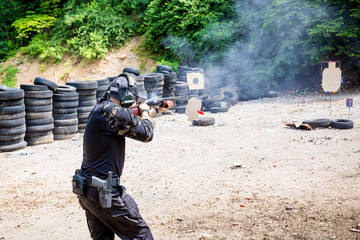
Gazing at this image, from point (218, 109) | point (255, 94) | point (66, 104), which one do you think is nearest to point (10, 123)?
point (66, 104)

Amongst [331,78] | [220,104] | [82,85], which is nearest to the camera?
[82,85]

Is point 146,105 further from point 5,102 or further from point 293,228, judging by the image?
point 5,102

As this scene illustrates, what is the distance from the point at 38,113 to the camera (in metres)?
8.58

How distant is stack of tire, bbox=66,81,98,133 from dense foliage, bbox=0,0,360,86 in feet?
25.7

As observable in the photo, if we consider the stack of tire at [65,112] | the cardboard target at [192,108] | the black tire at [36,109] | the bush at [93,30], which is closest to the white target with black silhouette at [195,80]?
the cardboard target at [192,108]

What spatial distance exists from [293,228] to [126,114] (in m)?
2.46

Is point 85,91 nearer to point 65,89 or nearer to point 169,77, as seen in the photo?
point 65,89

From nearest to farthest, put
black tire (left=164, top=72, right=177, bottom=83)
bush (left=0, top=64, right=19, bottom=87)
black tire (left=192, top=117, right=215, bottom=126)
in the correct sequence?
black tire (left=192, top=117, right=215, bottom=126) < black tire (left=164, top=72, right=177, bottom=83) < bush (left=0, top=64, right=19, bottom=87)

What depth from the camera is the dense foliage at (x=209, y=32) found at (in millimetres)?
13703

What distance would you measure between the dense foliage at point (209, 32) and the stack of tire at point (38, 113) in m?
9.18

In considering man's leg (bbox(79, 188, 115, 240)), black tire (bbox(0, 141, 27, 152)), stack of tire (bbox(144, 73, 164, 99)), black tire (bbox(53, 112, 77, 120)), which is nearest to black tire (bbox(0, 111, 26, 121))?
black tire (bbox(0, 141, 27, 152))

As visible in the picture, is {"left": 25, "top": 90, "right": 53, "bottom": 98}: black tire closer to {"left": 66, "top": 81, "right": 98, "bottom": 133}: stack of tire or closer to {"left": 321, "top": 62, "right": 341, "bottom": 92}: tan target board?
{"left": 66, "top": 81, "right": 98, "bottom": 133}: stack of tire

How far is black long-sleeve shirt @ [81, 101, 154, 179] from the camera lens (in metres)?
2.89

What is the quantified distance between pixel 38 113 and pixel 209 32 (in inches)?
388
